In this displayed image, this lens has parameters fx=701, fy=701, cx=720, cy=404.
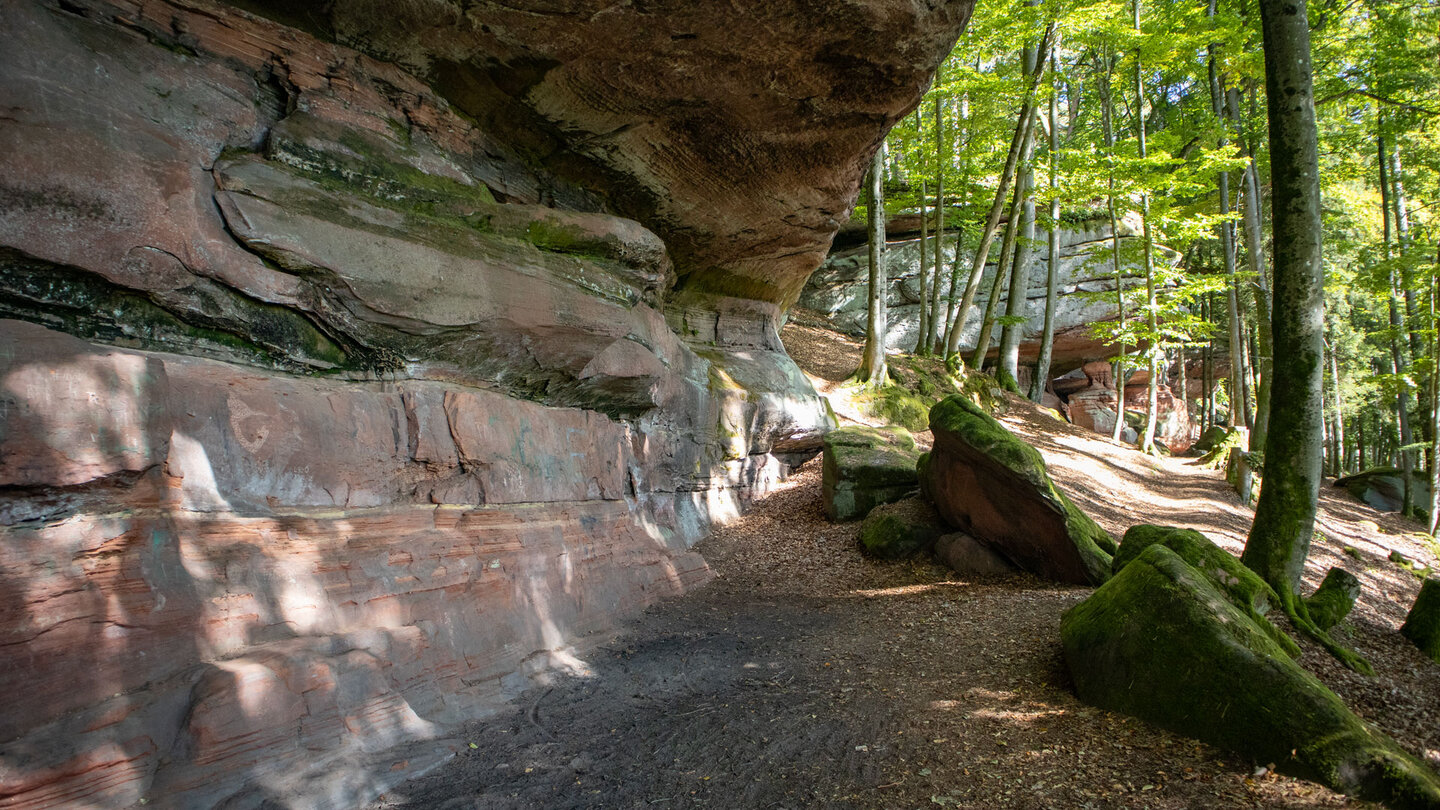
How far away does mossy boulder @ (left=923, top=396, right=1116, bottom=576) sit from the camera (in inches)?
334

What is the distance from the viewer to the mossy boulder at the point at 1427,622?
6.71m

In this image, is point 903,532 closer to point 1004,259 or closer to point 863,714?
point 863,714

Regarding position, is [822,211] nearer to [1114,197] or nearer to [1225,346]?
[1114,197]

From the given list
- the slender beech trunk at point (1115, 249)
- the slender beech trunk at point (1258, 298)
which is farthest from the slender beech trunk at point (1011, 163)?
the slender beech trunk at point (1258, 298)

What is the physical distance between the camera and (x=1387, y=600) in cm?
911

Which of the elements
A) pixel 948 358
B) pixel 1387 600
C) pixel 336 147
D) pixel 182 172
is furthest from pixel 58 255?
pixel 948 358

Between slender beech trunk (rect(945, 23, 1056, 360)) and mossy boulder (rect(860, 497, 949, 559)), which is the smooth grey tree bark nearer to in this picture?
mossy boulder (rect(860, 497, 949, 559))

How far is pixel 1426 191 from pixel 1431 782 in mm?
25566

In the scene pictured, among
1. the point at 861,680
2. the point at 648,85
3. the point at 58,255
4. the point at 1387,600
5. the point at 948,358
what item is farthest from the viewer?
the point at 948,358

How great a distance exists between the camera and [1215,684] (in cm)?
434

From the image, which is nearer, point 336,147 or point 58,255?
point 58,255

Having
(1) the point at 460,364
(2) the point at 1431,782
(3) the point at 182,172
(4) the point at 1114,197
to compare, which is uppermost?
(4) the point at 1114,197

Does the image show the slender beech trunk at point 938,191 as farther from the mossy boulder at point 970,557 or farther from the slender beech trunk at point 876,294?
the mossy boulder at point 970,557

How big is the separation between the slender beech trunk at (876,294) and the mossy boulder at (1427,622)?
10429 millimetres
